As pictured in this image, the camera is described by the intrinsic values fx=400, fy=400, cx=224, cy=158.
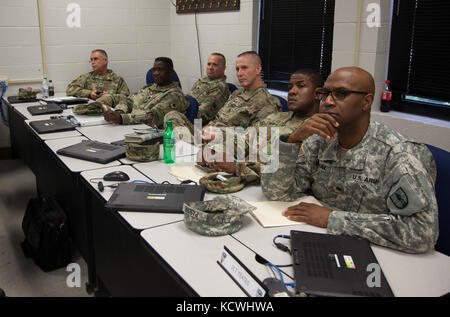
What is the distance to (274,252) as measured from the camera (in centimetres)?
137

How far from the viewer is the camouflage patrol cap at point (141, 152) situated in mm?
2309

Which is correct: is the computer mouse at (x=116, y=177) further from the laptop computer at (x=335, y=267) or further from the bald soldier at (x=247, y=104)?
the bald soldier at (x=247, y=104)

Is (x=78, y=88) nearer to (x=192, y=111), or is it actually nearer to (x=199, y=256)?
(x=192, y=111)

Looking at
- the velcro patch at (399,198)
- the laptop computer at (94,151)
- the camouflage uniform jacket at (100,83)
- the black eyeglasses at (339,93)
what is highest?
the black eyeglasses at (339,93)

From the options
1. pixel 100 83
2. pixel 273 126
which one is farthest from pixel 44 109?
pixel 273 126

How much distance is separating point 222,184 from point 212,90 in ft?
8.22

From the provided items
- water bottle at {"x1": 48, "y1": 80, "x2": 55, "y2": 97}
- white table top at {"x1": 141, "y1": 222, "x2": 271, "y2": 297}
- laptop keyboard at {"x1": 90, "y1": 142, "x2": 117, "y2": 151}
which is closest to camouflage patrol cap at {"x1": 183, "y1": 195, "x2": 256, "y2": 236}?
white table top at {"x1": 141, "y1": 222, "x2": 271, "y2": 297}

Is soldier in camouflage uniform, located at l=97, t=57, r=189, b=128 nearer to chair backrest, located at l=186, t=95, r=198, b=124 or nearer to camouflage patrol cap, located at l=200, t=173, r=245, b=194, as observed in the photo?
chair backrest, located at l=186, t=95, r=198, b=124

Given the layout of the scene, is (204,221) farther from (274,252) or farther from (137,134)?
(137,134)

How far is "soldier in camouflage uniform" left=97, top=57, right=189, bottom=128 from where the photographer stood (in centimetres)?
327

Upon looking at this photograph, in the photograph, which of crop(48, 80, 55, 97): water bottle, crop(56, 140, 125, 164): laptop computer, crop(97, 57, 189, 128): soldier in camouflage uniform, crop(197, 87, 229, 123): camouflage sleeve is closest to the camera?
crop(56, 140, 125, 164): laptop computer

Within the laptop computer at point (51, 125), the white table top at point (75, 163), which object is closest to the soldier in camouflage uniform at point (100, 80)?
the laptop computer at point (51, 125)

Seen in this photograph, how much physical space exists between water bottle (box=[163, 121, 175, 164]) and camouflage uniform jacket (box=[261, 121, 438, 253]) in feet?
2.30
